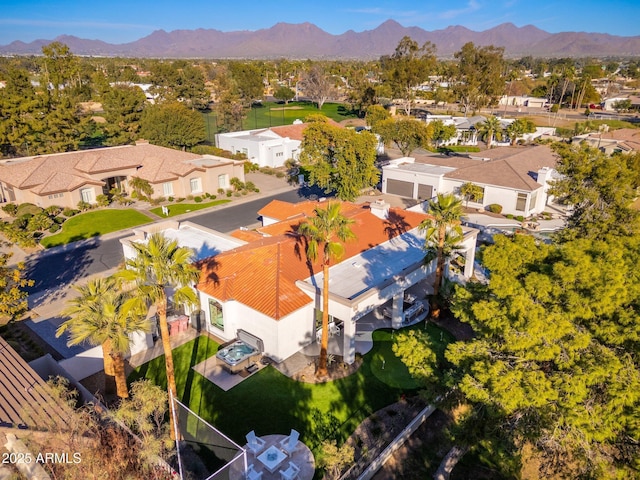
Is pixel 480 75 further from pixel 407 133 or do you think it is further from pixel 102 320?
pixel 102 320

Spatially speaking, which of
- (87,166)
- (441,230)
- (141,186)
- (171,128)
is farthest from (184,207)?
(441,230)

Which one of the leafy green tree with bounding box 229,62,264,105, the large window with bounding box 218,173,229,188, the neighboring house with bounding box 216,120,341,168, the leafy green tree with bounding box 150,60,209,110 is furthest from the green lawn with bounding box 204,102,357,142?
the large window with bounding box 218,173,229,188

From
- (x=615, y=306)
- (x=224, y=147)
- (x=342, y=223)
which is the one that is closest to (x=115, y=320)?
(x=342, y=223)

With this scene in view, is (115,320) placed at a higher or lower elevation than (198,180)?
higher

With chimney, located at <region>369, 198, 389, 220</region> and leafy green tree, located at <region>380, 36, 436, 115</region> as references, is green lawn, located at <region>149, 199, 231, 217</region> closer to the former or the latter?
chimney, located at <region>369, 198, 389, 220</region>

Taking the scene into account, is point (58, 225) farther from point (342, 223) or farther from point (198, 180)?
point (342, 223)

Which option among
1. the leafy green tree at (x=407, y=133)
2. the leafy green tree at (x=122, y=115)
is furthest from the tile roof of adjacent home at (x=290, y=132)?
the leafy green tree at (x=122, y=115)
